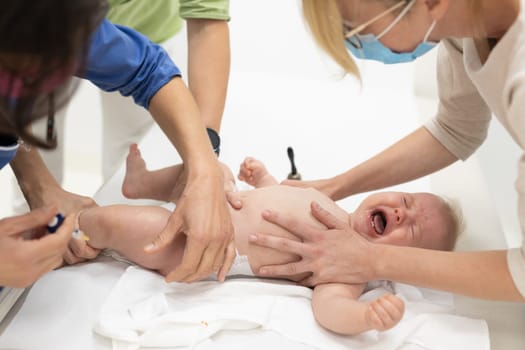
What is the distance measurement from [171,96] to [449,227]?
29.1 inches

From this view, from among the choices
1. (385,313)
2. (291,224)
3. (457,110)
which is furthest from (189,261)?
(457,110)

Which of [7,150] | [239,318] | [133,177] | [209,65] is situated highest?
[209,65]

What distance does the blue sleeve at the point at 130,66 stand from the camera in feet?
4.17

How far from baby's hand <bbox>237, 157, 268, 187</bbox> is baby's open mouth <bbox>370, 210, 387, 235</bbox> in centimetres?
32

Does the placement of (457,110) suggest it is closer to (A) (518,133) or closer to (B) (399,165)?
(B) (399,165)

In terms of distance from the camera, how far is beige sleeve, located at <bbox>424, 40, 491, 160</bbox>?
1425mm

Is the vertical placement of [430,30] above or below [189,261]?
above

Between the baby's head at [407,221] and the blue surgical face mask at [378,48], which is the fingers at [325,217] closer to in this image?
the baby's head at [407,221]

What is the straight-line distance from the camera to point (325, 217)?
1368 mm

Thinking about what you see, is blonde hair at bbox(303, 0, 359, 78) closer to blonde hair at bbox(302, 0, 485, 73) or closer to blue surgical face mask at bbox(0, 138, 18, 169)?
blonde hair at bbox(302, 0, 485, 73)

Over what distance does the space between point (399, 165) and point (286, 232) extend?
16.1 inches

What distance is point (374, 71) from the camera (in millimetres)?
2424

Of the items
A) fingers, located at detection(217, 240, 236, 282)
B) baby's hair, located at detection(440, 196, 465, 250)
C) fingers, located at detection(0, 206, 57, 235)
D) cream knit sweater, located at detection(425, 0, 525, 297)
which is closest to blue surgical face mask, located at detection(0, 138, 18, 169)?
fingers, located at detection(0, 206, 57, 235)

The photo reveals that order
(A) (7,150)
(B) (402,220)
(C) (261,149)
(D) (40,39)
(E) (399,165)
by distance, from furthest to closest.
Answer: (C) (261,149) → (E) (399,165) → (B) (402,220) → (A) (7,150) → (D) (40,39)
